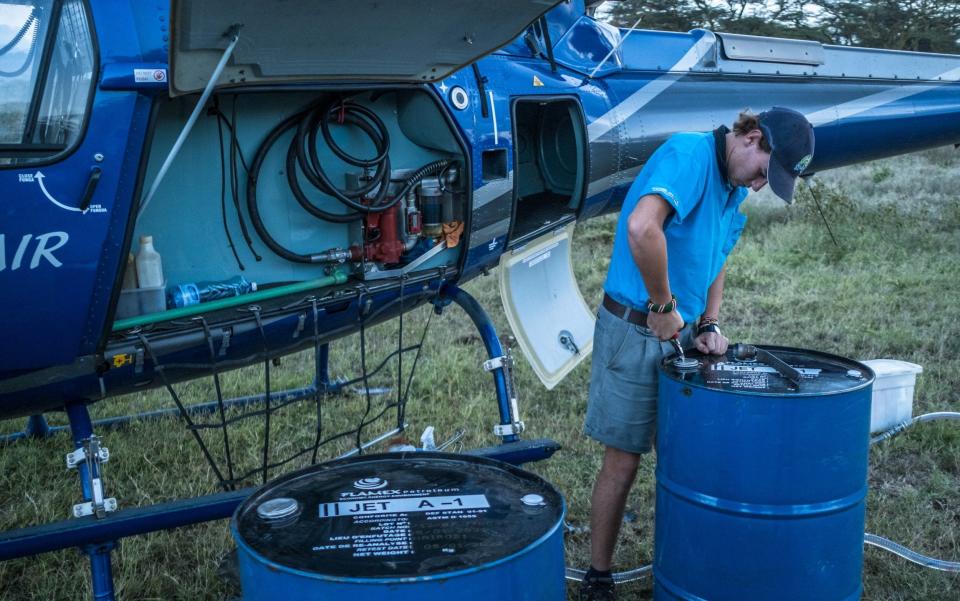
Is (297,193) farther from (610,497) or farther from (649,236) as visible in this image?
(610,497)

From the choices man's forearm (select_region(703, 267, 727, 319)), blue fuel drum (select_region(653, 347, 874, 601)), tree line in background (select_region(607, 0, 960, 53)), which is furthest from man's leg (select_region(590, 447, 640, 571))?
tree line in background (select_region(607, 0, 960, 53))

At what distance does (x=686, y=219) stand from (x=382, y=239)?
1.12m

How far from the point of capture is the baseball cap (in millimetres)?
2619

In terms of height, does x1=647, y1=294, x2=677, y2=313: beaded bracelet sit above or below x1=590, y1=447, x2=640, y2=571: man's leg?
above

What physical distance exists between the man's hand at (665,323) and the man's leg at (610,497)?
440 millimetres

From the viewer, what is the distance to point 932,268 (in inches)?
293

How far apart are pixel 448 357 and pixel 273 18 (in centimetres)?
322

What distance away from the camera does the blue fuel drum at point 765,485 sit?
234 centimetres

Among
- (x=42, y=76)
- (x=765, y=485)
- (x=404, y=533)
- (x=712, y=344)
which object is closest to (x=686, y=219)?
(x=712, y=344)

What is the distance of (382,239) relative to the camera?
10.7ft

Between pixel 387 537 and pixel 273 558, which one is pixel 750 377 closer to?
pixel 387 537

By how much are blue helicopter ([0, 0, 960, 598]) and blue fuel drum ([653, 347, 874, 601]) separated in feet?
2.99

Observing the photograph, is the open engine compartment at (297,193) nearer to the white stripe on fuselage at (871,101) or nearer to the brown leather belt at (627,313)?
the brown leather belt at (627,313)

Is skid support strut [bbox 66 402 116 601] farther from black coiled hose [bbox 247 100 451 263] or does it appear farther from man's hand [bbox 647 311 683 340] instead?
man's hand [bbox 647 311 683 340]
